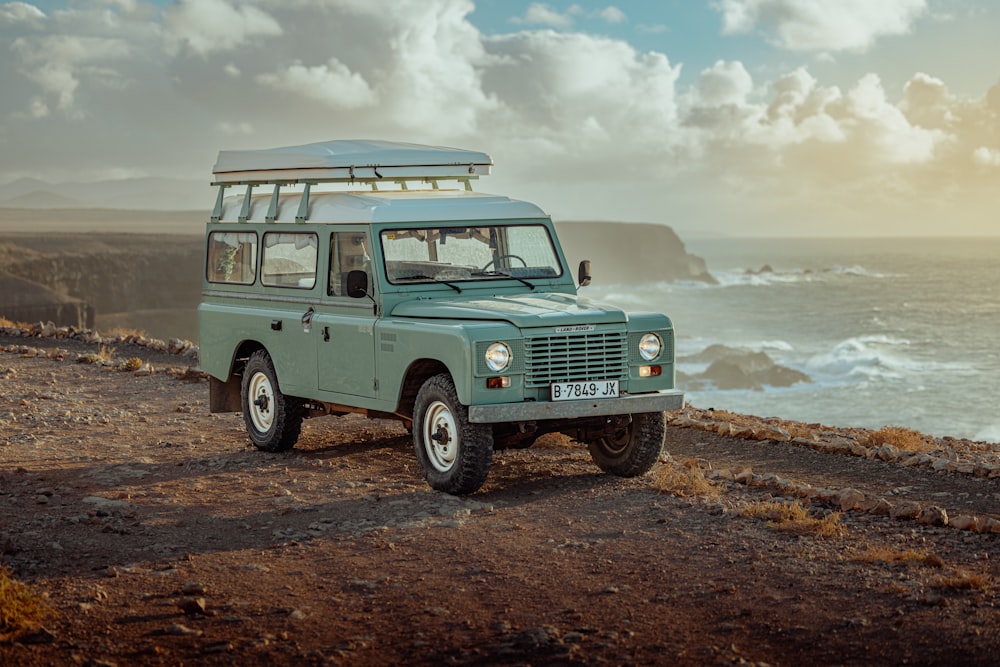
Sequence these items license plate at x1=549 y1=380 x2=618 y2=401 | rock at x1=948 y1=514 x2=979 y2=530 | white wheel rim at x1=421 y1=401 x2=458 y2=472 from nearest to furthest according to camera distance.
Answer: rock at x1=948 y1=514 x2=979 y2=530 < license plate at x1=549 y1=380 x2=618 y2=401 < white wheel rim at x1=421 y1=401 x2=458 y2=472

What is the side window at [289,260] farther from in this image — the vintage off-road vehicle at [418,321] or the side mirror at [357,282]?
the side mirror at [357,282]

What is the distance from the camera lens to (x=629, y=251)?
610 feet

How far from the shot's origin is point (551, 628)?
677 centimetres

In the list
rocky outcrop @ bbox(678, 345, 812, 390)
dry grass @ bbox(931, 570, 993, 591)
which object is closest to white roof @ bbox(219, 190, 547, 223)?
dry grass @ bbox(931, 570, 993, 591)

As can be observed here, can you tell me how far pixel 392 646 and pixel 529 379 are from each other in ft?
12.3

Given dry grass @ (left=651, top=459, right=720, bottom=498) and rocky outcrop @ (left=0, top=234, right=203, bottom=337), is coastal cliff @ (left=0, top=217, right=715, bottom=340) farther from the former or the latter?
dry grass @ (left=651, top=459, right=720, bottom=498)

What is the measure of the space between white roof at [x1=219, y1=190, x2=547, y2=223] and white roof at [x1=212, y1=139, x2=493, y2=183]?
0.69ft

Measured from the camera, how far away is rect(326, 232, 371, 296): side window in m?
11.3

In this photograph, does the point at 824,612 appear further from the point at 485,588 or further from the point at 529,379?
the point at 529,379

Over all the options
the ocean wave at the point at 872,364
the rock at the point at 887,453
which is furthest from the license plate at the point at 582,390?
the ocean wave at the point at 872,364

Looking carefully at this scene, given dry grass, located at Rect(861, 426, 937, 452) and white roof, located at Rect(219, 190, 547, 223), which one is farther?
dry grass, located at Rect(861, 426, 937, 452)

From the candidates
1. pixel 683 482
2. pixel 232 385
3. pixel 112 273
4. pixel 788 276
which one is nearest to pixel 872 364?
pixel 112 273

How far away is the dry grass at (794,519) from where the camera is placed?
355 inches

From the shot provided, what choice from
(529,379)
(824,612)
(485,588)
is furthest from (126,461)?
(824,612)
